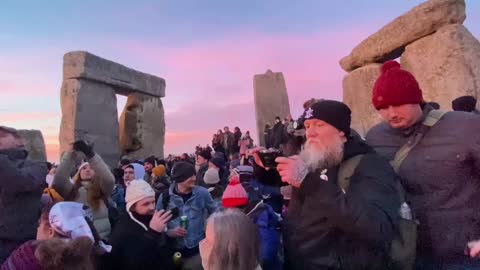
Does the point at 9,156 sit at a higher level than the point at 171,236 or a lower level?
higher

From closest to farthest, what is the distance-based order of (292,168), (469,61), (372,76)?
1. (292,168)
2. (469,61)
3. (372,76)

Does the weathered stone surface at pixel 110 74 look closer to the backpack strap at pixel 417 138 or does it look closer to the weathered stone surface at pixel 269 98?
the weathered stone surface at pixel 269 98

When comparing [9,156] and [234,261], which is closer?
[234,261]

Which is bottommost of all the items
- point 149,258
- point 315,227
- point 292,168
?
point 149,258

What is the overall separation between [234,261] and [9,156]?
2143mm

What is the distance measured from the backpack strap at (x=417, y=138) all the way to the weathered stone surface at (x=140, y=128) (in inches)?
469

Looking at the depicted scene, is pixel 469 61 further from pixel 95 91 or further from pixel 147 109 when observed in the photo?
pixel 147 109

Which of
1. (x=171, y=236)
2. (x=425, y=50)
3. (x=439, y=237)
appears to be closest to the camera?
(x=439, y=237)

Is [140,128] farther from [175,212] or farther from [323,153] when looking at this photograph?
[323,153]

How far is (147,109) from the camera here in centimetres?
1491

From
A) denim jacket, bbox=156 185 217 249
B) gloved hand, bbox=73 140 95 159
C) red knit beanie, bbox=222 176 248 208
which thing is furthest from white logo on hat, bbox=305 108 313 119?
gloved hand, bbox=73 140 95 159

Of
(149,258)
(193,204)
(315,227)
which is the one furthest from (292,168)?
(193,204)

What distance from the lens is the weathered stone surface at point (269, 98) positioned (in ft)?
49.5

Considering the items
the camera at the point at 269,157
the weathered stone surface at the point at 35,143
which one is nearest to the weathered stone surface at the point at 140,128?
the weathered stone surface at the point at 35,143
